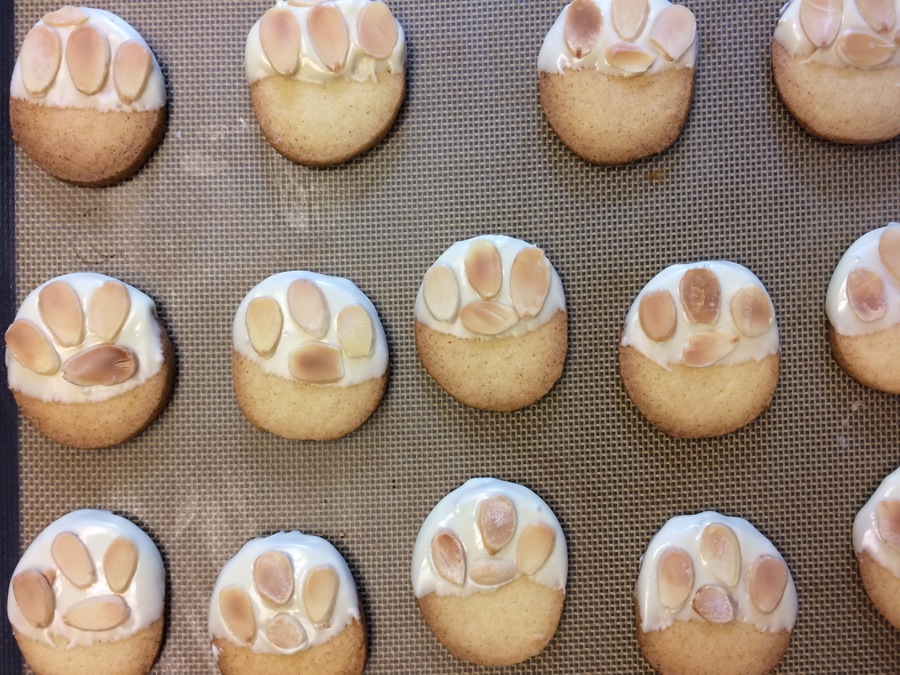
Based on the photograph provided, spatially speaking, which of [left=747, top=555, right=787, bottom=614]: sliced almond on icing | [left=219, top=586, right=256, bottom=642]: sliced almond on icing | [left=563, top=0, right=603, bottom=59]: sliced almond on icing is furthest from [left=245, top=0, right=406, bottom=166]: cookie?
[left=747, top=555, right=787, bottom=614]: sliced almond on icing

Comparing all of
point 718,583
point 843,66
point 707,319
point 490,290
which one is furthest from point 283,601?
point 843,66

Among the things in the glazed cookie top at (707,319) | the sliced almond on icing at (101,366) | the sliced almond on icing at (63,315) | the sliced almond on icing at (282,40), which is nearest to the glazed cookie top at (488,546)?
the glazed cookie top at (707,319)

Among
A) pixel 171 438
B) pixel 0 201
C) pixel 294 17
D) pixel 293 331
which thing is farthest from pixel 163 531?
pixel 294 17

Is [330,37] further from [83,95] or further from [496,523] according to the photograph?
[496,523]

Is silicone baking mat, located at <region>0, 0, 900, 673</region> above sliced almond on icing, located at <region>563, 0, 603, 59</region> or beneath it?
beneath

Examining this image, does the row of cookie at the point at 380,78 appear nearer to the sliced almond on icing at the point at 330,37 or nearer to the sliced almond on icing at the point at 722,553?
the sliced almond on icing at the point at 330,37

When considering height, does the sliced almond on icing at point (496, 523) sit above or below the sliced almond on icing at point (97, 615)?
above

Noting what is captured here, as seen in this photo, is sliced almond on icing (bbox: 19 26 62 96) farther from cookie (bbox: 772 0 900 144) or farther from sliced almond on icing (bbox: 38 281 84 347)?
cookie (bbox: 772 0 900 144)
